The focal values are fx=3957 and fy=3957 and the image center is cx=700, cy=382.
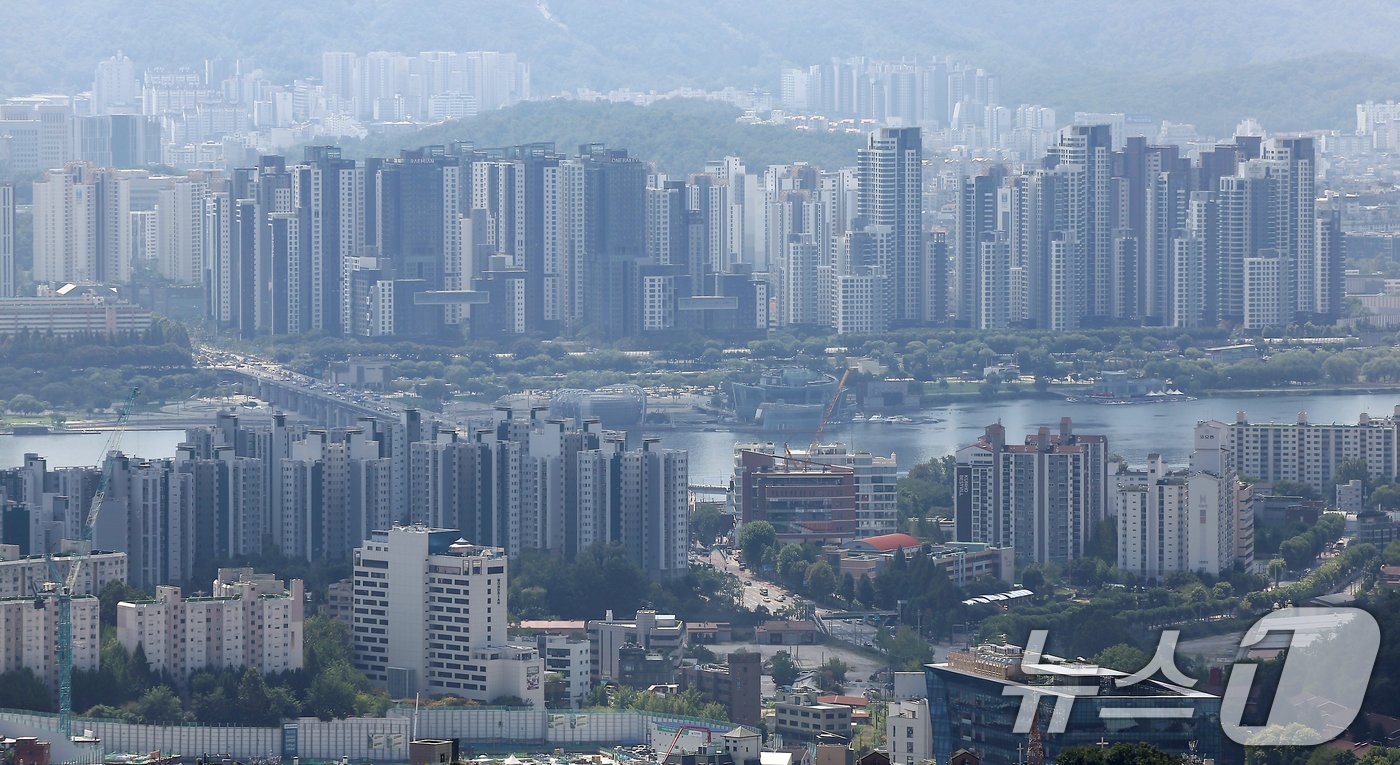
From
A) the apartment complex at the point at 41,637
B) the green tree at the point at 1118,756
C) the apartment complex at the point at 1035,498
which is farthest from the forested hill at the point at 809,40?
the green tree at the point at 1118,756

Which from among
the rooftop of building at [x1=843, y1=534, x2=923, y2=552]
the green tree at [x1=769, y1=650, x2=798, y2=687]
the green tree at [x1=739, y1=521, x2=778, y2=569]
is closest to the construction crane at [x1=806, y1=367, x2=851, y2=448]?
the green tree at [x1=739, y1=521, x2=778, y2=569]

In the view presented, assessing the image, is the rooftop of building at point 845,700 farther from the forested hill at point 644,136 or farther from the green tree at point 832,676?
the forested hill at point 644,136

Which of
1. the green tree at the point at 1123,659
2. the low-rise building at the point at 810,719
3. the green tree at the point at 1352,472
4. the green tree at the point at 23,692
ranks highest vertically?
the green tree at the point at 1352,472

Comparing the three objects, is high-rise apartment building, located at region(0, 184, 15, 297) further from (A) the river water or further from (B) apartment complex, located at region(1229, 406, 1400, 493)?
(B) apartment complex, located at region(1229, 406, 1400, 493)

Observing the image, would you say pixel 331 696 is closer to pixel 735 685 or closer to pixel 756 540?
pixel 735 685

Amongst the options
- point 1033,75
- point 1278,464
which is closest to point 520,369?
point 1278,464
